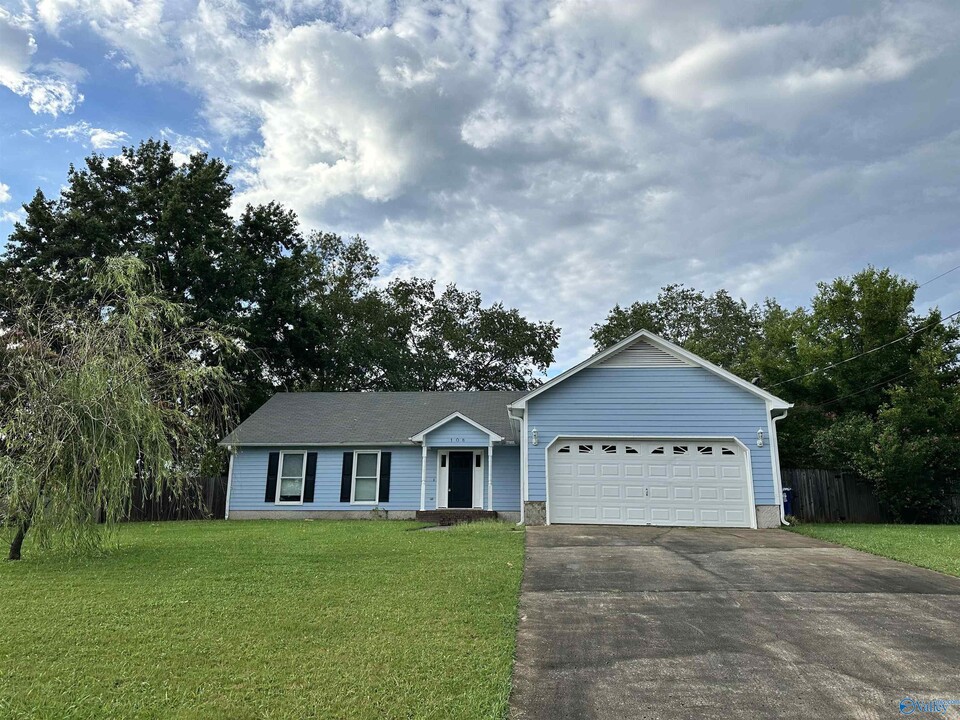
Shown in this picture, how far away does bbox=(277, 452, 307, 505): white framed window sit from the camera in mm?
17828

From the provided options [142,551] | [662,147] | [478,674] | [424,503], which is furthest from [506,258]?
[478,674]

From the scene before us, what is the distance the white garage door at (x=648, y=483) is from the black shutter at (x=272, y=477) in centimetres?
920

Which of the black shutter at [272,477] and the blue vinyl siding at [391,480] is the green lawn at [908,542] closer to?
the blue vinyl siding at [391,480]

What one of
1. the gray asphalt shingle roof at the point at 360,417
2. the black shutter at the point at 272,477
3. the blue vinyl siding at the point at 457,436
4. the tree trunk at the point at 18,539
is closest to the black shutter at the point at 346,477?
the gray asphalt shingle roof at the point at 360,417

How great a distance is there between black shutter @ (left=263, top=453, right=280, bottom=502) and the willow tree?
8.29 metres

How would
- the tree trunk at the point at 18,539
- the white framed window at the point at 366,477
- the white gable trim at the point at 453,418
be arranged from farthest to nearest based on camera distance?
the white framed window at the point at 366,477, the white gable trim at the point at 453,418, the tree trunk at the point at 18,539

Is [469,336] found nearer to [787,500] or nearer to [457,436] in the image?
[457,436]

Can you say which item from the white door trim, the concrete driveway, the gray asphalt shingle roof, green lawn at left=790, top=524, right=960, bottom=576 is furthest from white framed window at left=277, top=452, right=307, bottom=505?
green lawn at left=790, top=524, right=960, bottom=576

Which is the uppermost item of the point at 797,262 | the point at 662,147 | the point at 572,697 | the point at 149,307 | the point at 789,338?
the point at 662,147

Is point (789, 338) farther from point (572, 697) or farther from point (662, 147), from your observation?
point (572, 697)

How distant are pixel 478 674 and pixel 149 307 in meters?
8.90

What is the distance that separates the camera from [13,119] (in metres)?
11.3

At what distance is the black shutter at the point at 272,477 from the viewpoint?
1792 centimetres

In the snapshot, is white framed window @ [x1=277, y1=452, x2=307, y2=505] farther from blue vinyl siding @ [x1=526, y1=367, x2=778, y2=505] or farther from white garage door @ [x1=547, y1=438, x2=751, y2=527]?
white garage door @ [x1=547, y1=438, x2=751, y2=527]
